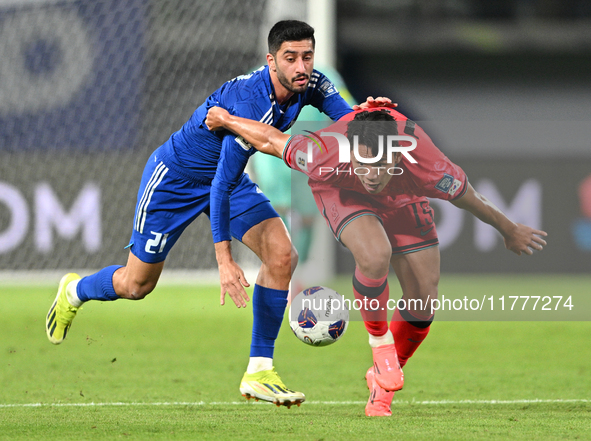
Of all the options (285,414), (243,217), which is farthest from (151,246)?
(285,414)

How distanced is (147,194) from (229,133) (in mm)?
727

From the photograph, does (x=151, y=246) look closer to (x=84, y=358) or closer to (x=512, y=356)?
(x=84, y=358)

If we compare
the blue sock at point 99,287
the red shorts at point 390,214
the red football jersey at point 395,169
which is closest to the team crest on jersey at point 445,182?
the red football jersey at point 395,169

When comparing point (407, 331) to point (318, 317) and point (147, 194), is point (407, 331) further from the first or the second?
point (147, 194)

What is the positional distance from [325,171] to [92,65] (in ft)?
27.2

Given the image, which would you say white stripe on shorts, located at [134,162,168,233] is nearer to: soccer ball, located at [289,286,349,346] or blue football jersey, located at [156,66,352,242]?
blue football jersey, located at [156,66,352,242]

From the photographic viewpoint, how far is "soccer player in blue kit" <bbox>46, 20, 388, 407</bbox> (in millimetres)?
4141

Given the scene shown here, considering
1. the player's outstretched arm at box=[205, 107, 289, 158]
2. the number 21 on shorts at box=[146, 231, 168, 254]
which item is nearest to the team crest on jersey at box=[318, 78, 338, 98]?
the player's outstretched arm at box=[205, 107, 289, 158]

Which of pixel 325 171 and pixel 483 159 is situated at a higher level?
pixel 483 159

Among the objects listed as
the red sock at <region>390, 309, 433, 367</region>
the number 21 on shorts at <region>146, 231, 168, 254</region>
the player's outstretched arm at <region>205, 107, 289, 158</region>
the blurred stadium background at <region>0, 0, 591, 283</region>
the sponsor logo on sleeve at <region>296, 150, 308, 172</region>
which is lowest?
the red sock at <region>390, 309, 433, 367</region>

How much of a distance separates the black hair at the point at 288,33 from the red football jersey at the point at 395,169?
0.47 meters

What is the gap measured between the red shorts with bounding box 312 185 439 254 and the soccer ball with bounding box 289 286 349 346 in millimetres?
342

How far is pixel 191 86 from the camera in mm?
11484

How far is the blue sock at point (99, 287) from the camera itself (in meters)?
5.01
